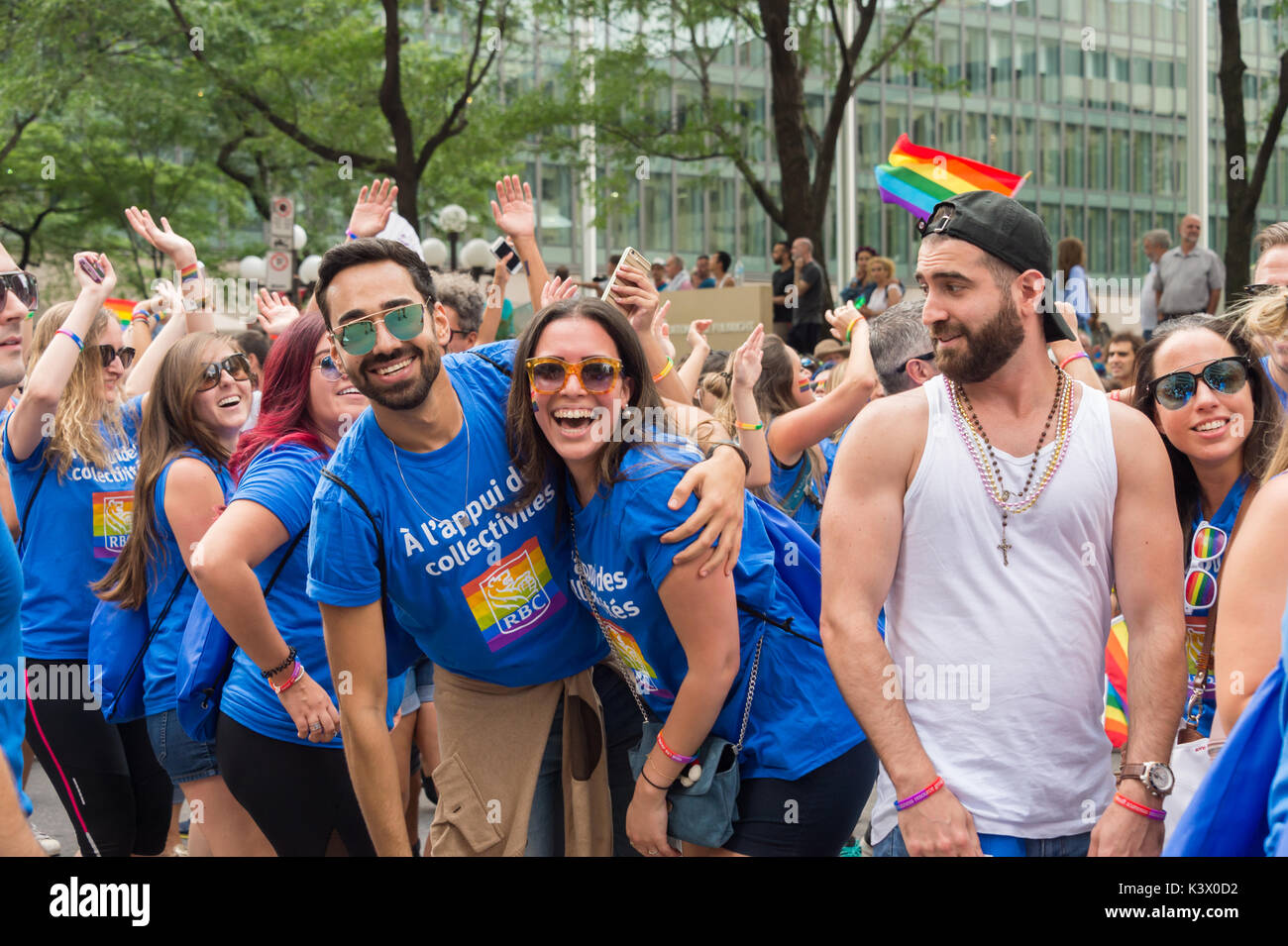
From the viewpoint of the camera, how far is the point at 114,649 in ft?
14.2

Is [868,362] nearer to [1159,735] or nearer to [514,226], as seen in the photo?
[514,226]


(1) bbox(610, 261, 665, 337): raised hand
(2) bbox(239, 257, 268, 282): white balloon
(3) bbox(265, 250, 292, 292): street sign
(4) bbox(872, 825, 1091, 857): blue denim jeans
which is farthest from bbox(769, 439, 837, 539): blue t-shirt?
(2) bbox(239, 257, 268, 282): white balloon

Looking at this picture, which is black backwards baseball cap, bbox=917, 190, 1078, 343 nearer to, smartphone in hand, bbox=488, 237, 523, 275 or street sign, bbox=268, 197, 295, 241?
smartphone in hand, bbox=488, 237, 523, 275

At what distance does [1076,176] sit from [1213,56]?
19.2ft

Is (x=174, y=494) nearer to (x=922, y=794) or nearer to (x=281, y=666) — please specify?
(x=281, y=666)

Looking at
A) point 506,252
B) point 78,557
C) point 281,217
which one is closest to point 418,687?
point 78,557

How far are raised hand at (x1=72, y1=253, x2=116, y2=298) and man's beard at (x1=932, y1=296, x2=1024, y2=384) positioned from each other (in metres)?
3.31

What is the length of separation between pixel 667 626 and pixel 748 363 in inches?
79.0

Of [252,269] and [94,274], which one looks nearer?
[94,274]

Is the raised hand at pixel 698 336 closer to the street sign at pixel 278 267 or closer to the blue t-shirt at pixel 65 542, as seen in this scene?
the blue t-shirt at pixel 65 542

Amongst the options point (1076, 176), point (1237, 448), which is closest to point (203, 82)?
point (1237, 448)

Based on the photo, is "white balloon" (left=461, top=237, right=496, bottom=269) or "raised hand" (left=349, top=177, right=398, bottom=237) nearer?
"raised hand" (left=349, top=177, right=398, bottom=237)

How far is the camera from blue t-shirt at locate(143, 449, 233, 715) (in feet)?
13.7

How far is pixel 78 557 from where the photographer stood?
15.6 ft
